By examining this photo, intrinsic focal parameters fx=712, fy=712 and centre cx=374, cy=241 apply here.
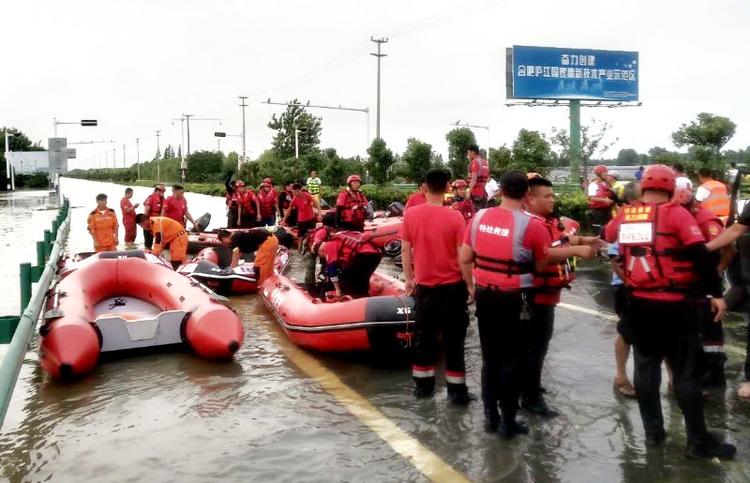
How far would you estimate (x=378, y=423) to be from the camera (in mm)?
5051

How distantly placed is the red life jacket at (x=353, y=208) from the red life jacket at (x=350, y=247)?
1440 millimetres

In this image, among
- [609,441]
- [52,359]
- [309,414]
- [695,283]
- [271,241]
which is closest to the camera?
[695,283]

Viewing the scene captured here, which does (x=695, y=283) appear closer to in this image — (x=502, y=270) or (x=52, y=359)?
(x=502, y=270)

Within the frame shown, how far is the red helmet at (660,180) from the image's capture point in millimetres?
4251

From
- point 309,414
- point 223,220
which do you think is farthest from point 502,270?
point 223,220

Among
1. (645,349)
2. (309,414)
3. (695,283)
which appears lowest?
(309,414)

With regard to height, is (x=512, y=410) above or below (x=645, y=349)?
below

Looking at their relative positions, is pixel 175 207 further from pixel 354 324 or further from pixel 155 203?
pixel 354 324

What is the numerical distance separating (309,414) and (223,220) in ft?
76.8

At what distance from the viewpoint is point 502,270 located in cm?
461

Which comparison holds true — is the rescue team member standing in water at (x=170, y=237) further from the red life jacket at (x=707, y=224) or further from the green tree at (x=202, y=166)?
the green tree at (x=202, y=166)

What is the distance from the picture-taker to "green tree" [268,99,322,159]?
201 ft

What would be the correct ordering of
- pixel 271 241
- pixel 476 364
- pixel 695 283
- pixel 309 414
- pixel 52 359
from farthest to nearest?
pixel 271 241 → pixel 476 364 → pixel 52 359 → pixel 309 414 → pixel 695 283

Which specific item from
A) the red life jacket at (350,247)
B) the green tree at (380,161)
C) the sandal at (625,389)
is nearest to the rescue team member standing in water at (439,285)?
the sandal at (625,389)
